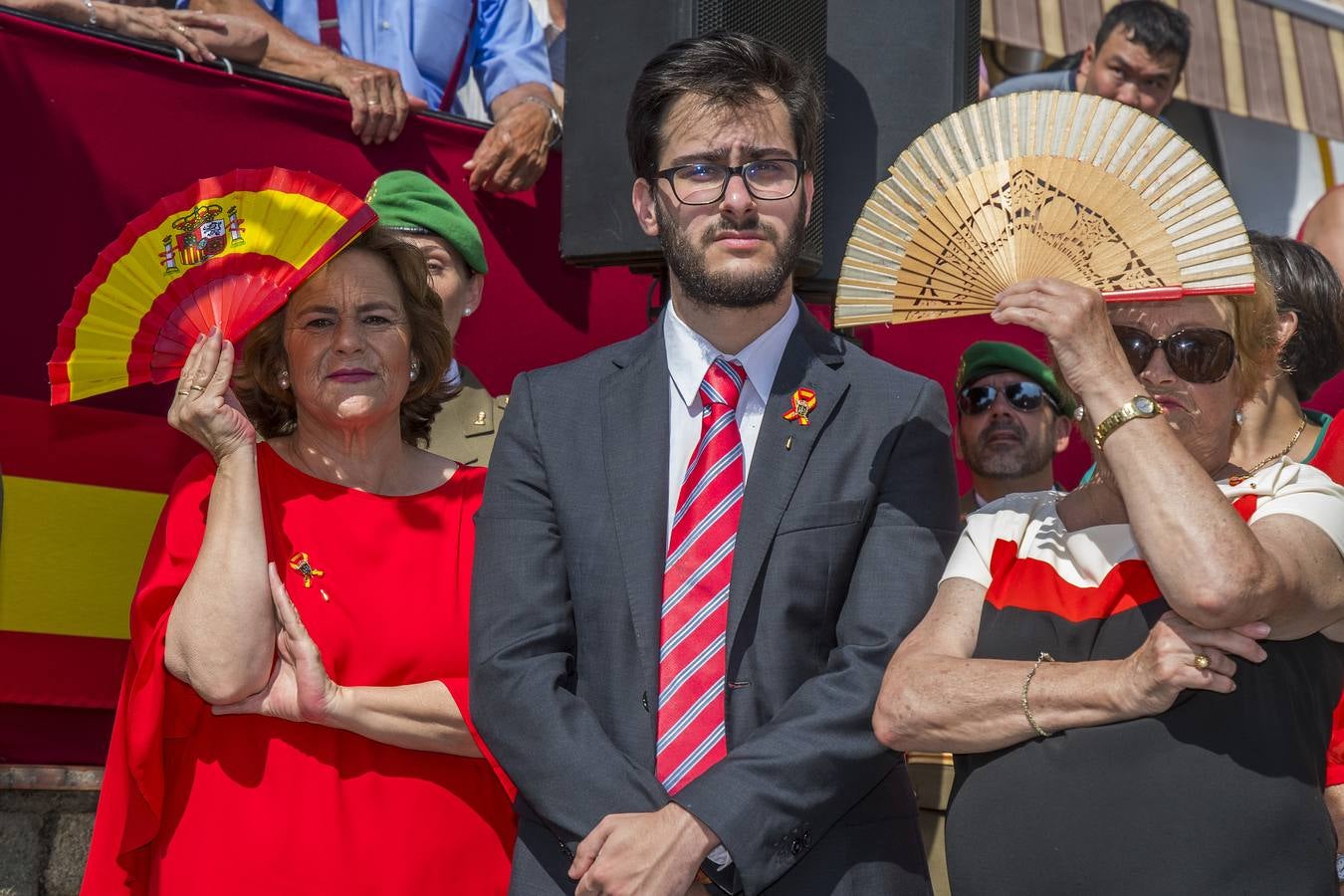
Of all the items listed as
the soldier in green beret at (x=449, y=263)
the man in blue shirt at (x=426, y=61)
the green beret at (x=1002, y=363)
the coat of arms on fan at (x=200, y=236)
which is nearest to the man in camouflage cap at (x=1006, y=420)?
the green beret at (x=1002, y=363)

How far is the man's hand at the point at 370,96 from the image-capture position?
4.21m

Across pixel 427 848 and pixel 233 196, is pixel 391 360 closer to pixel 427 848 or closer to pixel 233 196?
pixel 233 196

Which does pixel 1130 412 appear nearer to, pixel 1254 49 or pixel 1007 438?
pixel 1007 438

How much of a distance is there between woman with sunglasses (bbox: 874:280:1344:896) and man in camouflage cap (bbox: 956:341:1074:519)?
2197mm

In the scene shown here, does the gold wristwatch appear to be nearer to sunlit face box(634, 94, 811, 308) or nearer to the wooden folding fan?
the wooden folding fan

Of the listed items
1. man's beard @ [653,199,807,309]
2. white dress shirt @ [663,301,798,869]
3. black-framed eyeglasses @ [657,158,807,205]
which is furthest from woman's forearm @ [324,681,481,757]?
black-framed eyeglasses @ [657,158,807,205]

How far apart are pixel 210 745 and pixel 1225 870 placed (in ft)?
5.77

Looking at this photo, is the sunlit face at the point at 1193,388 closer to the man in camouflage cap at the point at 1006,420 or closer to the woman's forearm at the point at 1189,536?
the woman's forearm at the point at 1189,536

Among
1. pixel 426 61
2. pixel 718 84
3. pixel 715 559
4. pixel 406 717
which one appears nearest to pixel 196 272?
pixel 406 717

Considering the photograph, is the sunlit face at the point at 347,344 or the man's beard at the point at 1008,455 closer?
the sunlit face at the point at 347,344

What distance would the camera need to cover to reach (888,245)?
2.74m

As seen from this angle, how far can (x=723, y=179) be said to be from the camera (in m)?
2.91

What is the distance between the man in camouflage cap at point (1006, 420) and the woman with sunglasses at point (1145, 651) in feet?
7.21

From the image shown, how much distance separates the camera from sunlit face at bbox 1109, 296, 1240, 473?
263cm
